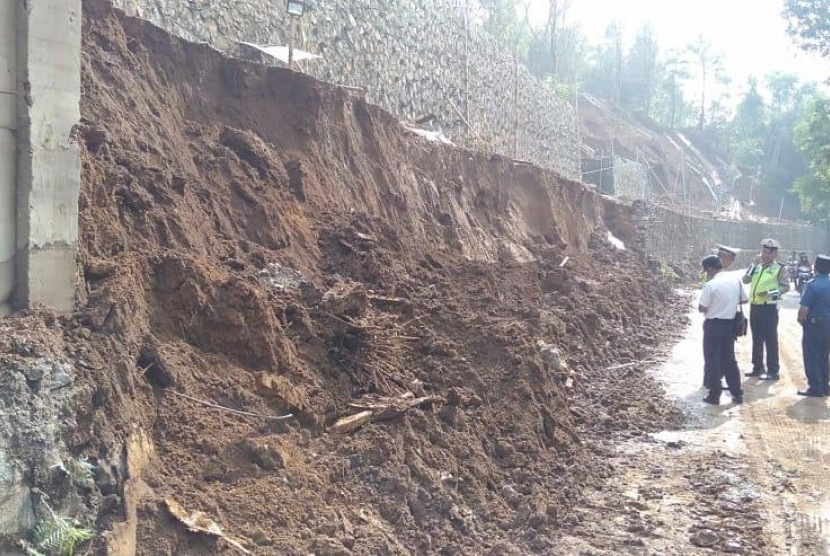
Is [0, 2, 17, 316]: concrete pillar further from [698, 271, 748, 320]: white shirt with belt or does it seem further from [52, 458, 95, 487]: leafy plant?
[698, 271, 748, 320]: white shirt with belt

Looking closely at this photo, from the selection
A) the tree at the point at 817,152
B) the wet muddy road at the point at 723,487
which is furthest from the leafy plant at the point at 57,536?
the tree at the point at 817,152

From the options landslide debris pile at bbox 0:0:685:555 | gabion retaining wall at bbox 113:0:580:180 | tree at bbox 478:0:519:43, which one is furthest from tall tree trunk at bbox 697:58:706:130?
landslide debris pile at bbox 0:0:685:555

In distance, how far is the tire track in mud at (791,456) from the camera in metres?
5.29

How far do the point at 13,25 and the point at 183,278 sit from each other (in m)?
1.82

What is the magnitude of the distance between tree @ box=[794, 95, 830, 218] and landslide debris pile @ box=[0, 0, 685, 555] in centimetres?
2452

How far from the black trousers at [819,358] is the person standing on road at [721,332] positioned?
3.13 feet

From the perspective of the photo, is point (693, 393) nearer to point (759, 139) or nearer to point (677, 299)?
point (677, 299)

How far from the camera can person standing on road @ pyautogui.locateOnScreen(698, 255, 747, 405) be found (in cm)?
895

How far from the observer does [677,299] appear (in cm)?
2083

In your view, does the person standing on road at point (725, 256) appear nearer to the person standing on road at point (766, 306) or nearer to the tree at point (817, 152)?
the person standing on road at point (766, 306)

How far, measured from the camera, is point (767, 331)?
10.2 meters

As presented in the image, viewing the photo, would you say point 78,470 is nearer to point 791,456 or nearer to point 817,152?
point 791,456

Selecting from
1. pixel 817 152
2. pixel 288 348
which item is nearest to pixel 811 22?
pixel 817 152

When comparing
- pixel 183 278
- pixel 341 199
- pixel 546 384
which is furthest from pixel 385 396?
pixel 341 199
